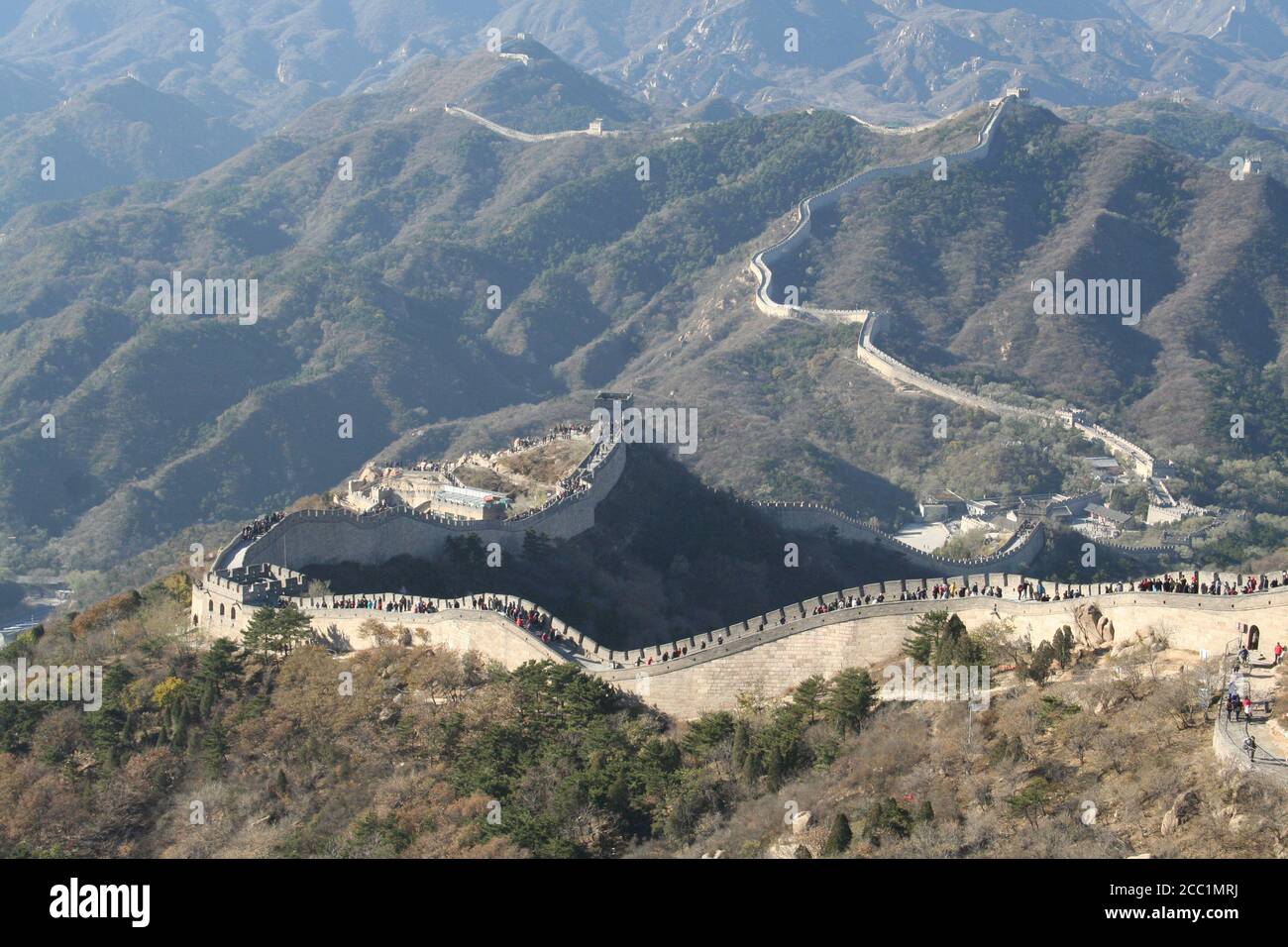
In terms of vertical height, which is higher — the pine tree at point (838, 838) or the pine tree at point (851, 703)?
the pine tree at point (851, 703)

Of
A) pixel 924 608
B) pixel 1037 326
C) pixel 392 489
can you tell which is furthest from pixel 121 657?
pixel 1037 326

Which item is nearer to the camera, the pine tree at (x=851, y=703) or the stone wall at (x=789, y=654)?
the pine tree at (x=851, y=703)

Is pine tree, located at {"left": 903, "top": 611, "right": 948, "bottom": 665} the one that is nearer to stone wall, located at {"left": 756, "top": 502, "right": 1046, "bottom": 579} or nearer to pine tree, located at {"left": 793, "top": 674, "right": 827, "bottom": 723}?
pine tree, located at {"left": 793, "top": 674, "right": 827, "bottom": 723}

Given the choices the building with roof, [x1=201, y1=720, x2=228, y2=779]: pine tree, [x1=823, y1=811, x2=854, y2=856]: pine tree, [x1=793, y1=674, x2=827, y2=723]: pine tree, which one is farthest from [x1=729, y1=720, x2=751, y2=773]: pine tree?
the building with roof

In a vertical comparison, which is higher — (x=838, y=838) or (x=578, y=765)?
(x=578, y=765)

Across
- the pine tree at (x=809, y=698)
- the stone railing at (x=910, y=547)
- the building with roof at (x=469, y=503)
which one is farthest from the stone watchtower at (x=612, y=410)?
the pine tree at (x=809, y=698)

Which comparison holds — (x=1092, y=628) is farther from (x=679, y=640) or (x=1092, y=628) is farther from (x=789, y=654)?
(x=679, y=640)

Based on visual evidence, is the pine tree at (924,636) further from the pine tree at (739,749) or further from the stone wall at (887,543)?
the stone wall at (887,543)

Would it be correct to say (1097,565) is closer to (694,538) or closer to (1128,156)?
(694,538)

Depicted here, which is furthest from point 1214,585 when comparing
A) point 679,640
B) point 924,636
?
point 679,640

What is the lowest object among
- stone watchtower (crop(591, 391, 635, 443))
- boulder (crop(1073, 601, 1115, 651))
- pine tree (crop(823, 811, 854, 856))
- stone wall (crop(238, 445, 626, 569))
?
pine tree (crop(823, 811, 854, 856))

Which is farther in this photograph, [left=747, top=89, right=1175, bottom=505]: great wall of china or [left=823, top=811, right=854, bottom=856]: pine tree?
[left=747, top=89, right=1175, bottom=505]: great wall of china
